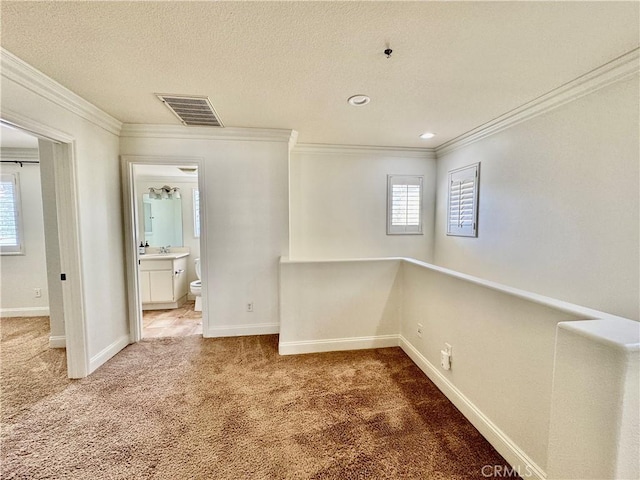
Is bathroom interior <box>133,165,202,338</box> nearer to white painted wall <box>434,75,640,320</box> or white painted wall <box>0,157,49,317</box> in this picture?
white painted wall <box>0,157,49,317</box>

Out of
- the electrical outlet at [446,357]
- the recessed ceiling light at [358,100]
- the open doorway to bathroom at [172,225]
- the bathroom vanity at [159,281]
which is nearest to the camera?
the electrical outlet at [446,357]

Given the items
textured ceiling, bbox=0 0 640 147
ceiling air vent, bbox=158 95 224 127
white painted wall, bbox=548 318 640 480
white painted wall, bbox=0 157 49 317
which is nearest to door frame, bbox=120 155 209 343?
ceiling air vent, bbox=158 95 224 127

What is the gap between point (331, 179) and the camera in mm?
3885

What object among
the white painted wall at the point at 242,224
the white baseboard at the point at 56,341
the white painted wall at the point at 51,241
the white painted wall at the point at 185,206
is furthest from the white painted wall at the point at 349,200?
the white baseboard at the point at 56,341

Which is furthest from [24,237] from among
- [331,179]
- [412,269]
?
[412,269]

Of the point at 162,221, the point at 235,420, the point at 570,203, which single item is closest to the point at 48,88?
the point at 235,420

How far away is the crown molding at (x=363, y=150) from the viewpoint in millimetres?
3771

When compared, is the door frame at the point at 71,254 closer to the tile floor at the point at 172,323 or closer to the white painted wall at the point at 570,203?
the tile floor at the point at 172,323

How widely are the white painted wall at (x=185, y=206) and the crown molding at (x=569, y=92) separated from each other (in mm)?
4523

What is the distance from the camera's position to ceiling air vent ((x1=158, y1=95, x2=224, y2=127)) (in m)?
2.34

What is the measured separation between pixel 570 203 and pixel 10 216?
6.66 m

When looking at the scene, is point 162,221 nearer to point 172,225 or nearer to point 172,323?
point 172,225

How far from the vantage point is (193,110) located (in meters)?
2.59

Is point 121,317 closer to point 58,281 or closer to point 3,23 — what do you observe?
point 58,281
